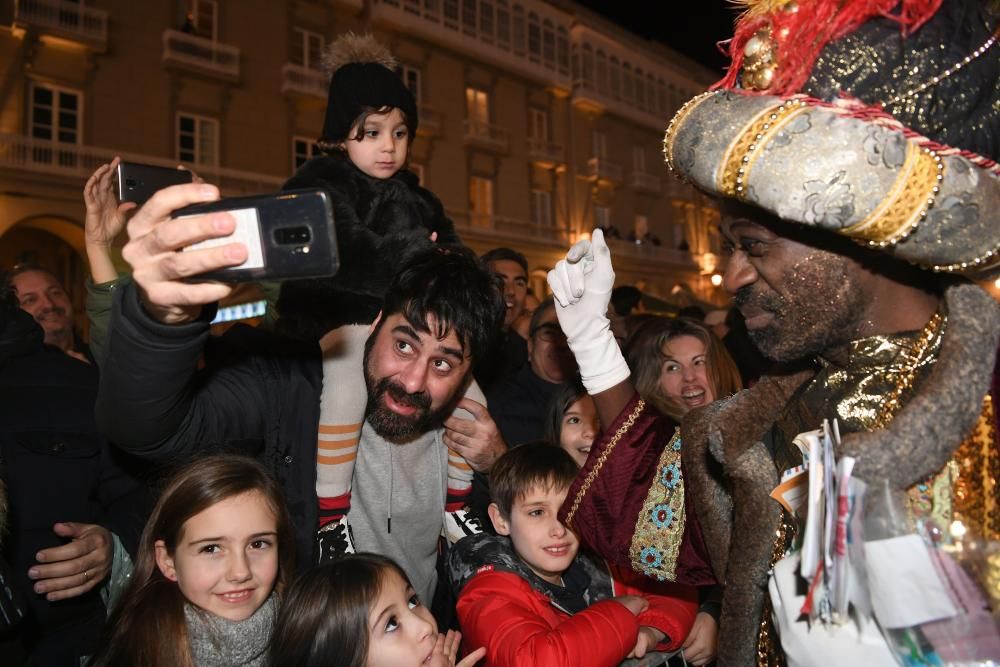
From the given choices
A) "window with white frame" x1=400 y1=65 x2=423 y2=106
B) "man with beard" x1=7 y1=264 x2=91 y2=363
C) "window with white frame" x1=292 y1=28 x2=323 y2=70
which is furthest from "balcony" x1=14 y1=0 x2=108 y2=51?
"man with beard" x1=7 y1=264 x2=91 y2=363

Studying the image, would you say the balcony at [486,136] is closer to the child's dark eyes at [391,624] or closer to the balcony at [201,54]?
the balcony at [201,54]

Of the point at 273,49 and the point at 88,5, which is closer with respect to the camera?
the point at 88,5

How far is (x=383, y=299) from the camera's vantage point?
9.29 feet

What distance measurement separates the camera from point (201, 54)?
14703mm

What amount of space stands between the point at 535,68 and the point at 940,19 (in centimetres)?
2200

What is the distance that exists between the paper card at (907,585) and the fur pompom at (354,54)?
10.4ft

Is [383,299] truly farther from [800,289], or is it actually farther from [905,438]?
[905,438]

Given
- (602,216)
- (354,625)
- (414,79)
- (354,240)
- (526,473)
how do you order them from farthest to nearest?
(602,216) < (414,79) < (354,240) < (526,473) < (354,625)

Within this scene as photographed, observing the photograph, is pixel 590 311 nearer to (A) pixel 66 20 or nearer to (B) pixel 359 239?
(B) pixel 359 239

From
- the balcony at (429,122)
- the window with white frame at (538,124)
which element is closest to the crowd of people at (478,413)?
the balcony at (429,122)

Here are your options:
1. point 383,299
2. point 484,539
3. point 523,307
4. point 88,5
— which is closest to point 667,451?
point 484,539

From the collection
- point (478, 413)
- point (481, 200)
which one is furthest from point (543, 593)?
point (481, 200)

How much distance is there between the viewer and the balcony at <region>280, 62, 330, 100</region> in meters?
15.9

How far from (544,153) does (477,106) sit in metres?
2.70
